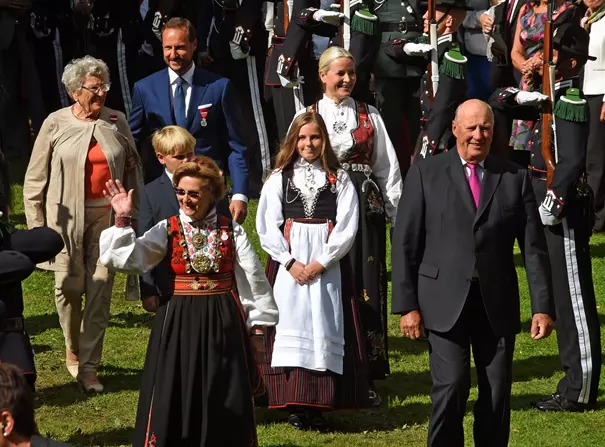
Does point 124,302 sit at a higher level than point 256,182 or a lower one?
lower

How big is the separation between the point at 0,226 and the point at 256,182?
826 cm

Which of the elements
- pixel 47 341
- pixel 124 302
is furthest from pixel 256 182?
pixel 47 341

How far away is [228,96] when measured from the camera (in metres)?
10.4

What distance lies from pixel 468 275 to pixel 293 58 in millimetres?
5024

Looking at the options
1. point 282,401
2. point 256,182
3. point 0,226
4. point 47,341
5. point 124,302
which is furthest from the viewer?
point 256,182

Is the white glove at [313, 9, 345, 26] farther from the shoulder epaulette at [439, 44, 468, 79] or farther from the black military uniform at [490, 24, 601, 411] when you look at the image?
the black military uniform at [490, 24, 601, 411]

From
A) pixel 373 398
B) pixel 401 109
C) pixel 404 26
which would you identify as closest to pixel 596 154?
pixel 401 109

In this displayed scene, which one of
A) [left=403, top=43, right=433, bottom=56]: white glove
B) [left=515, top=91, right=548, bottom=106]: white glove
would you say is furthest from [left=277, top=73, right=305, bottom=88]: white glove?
[left=515, top=91, right=548, bottom=106]: white glove

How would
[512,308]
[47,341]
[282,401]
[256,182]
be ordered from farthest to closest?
[256,182], [47,341], [282,401], [512,308]

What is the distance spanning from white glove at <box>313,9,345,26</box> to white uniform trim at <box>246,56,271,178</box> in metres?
2.91

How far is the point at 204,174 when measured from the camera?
8031 millimetres

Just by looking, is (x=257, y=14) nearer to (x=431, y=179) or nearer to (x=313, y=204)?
(x=313, y=204)

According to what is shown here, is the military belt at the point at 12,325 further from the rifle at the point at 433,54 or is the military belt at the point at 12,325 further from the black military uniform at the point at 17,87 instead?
the black military uniform at the point at 17,87

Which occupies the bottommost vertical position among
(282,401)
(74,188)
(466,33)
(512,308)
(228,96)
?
(282,401)
